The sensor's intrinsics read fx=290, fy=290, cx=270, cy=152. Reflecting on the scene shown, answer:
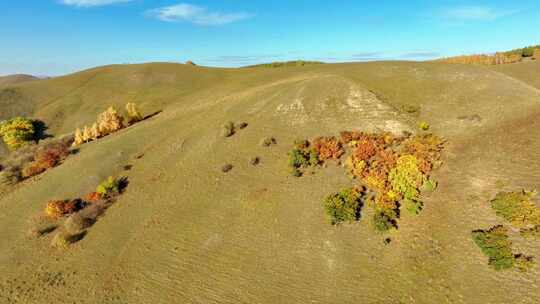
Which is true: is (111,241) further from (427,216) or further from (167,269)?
(427,216)

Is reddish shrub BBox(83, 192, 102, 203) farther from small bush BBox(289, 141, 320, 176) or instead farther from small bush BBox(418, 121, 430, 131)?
small bush BBox(418, 121, 430, 131)

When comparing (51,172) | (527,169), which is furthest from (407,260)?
(51,172)

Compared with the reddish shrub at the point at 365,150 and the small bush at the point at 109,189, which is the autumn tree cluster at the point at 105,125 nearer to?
the small bush at the point at 109,189

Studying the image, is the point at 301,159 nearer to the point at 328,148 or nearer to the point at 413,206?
the point at 328,148

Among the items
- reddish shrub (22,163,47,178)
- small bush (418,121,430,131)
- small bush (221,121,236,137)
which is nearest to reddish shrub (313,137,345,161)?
small bush (418,121,430,131)

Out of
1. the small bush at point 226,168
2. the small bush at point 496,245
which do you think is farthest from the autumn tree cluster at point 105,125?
the small bush at point 496,245

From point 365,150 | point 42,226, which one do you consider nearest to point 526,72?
point 365,150
